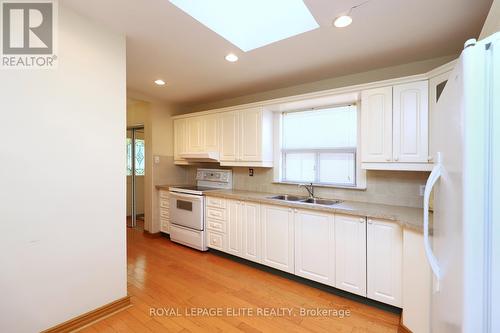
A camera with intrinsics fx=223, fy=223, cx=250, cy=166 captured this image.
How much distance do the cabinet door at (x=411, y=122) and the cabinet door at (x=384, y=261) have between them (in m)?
0.70

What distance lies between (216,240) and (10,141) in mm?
2497

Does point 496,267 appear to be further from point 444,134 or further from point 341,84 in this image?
point 341,84

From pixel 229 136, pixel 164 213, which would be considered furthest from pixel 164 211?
pixel 229 136

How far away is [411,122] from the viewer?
2131 mm

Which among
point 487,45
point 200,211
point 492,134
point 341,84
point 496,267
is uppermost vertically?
point 341,84

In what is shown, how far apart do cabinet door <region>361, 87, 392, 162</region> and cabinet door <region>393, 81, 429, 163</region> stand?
5 centimetres

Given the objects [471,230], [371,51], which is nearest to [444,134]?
[471,230]

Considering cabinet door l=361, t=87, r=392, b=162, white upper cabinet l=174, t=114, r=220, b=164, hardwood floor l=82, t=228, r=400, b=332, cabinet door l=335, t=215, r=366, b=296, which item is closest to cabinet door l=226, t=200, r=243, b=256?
hardwood floor l=82, t=228, r=400, b=332

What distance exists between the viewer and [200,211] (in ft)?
11.3

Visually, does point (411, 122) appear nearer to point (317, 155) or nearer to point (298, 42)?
point (317, 155)

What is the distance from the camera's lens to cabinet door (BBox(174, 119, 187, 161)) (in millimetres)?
4230

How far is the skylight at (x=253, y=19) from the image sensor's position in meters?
1.87

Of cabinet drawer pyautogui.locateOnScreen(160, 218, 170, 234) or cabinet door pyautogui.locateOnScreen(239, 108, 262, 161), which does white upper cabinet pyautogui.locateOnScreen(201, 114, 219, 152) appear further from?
cabinet drawer pyautogui.locateOnScreen(160, 218, 170, 234)

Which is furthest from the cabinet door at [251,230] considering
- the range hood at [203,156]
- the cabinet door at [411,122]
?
the cabinet door at [411,122]
